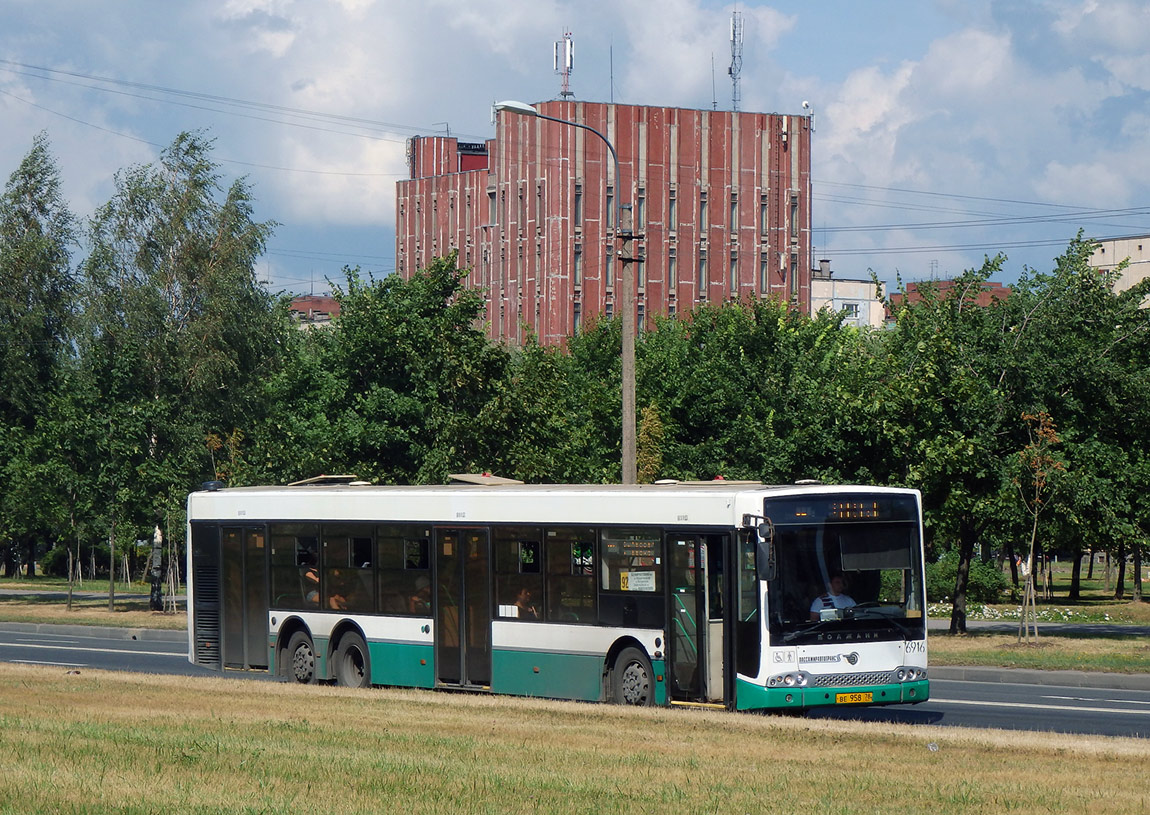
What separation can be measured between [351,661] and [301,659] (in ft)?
3.06

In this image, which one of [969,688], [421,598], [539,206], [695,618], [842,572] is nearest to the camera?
[842,572]

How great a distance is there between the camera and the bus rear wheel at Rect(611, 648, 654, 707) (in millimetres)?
17453

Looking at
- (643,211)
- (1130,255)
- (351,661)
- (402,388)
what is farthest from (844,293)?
(351,661)

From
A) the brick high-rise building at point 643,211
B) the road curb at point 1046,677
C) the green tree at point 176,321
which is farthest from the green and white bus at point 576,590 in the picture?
the brick high-rise building at point 643,211

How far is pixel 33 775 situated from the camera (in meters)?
10.6

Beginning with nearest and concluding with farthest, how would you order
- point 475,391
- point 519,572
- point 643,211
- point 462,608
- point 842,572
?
point 842,572 → point 519,572 → point 462,608 → point 475,391 → point 643,211

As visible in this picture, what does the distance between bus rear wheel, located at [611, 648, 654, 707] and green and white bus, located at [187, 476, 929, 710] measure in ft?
0.08

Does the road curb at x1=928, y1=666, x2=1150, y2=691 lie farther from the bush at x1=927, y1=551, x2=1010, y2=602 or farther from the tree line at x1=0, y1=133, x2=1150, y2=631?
the bush at x1=927, y1=551, x2=1010, y2=602

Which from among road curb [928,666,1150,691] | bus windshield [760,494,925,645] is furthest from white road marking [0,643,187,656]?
bus windshield [760,494,925,645]

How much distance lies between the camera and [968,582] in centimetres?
4984

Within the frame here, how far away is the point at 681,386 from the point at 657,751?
3621 cm

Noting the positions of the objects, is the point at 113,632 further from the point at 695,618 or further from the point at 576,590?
the point at 695,618

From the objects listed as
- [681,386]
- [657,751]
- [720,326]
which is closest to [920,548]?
[657,751]

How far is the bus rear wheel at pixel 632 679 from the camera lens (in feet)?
57.3
